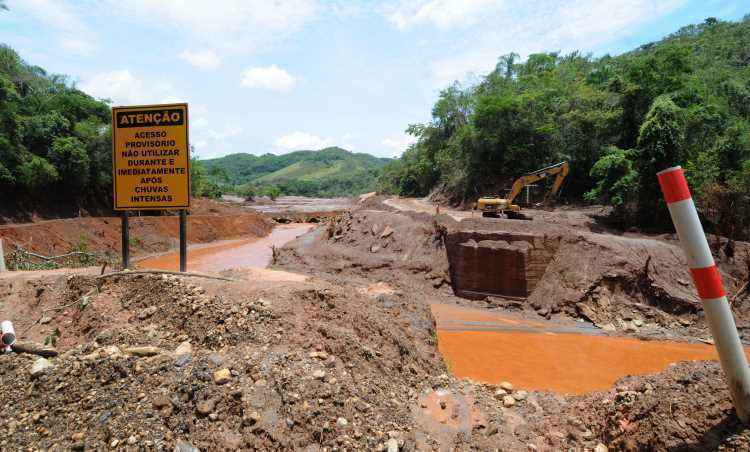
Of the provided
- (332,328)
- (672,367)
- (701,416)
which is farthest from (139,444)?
(672,367)

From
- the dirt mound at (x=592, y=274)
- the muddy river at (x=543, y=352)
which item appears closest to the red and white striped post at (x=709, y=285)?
the muddy river at (x=543, y=352)

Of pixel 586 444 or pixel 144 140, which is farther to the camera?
pixel 144 140

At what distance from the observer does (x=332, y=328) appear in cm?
532

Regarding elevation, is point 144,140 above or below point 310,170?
below

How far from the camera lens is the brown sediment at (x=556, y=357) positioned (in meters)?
9.60

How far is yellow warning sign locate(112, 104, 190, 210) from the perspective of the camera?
746 cm

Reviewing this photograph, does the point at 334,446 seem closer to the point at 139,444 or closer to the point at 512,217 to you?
the point at 139,444

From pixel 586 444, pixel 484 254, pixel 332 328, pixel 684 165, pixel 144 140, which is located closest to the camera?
pixel 586 444

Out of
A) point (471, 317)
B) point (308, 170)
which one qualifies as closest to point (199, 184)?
point (471, 317)

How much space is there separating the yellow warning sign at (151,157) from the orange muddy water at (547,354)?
6.90 metres

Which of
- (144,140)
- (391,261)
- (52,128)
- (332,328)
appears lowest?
(391,261)

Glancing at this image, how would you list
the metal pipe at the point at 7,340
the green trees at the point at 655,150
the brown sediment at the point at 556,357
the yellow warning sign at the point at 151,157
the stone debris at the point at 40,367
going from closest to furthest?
1. the stone debris at the point at 40,367
2. the metal pipe at the point at 7,340
3. the yellow warning sign at the point at 151,157
4. the brown sediment at the point at 556,357
5. the green trees at the point at 655,150

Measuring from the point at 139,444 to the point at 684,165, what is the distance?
22.1m

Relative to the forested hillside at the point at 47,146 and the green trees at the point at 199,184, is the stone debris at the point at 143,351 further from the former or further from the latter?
the green trees at the point at 199,184
